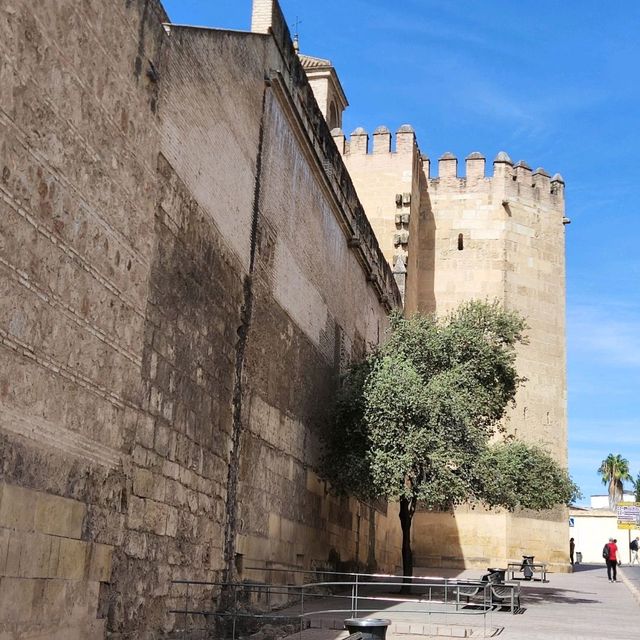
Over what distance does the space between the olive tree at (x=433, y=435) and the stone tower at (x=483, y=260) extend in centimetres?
899

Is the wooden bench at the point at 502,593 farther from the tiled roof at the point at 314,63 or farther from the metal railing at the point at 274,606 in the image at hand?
the tiled roof at the point at 314,63

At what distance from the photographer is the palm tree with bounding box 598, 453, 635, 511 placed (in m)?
72.7

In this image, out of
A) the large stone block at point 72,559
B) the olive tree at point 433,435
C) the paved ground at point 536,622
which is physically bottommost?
the paved ground at point 536,622

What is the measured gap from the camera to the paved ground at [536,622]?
9.89m

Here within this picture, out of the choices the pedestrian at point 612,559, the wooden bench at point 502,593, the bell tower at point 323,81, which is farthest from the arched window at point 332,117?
the wooden bench at point 502,593

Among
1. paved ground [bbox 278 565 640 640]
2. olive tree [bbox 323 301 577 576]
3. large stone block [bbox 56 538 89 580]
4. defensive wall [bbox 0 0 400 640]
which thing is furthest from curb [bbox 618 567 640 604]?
large stone block [bbox 56 538 89 580]

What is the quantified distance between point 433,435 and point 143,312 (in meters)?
7.56

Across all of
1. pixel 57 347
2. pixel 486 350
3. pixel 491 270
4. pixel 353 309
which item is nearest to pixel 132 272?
pixel 57 347

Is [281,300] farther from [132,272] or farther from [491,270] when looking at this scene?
[491,270]

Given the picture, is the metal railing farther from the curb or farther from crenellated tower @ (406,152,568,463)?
crenellated tower @ (406,152,568,463)

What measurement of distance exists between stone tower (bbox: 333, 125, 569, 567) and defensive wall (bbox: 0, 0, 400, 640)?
13.1 m

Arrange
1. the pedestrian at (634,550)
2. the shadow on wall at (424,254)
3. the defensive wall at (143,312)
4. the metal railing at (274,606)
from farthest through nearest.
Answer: the pedestrian at (634,550), the shadow on wall at (424,254), the metal railing at (274,606), the defensive wall at (143,312)

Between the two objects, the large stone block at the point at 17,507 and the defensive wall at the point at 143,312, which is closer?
the large stone block at the point at 17,507

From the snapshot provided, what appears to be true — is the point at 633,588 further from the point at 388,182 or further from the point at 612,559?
the point at 388,182
